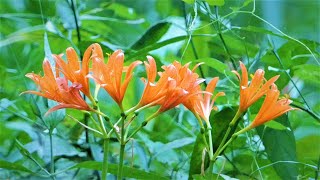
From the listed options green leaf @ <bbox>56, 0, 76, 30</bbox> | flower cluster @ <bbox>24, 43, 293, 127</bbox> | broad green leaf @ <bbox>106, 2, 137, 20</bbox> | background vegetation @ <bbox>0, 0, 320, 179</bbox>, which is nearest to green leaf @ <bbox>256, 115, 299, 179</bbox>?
background vegetation @ <bbox>0, 0, 320, 179</bbox>

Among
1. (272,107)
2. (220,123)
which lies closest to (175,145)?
(220,123)

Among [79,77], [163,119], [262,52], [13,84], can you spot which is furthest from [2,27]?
[79,77]

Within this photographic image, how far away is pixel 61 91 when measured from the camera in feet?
1.50

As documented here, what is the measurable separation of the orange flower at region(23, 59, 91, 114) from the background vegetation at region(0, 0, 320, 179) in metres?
0.08

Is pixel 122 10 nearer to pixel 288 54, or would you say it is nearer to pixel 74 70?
pixel 288 54

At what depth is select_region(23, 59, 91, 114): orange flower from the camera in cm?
46

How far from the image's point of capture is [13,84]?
0.88 meters

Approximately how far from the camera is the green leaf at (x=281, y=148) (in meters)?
0.58

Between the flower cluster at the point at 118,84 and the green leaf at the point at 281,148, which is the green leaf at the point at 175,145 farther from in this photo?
the flower cluster at the point at 118,84

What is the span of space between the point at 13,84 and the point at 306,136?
37cm

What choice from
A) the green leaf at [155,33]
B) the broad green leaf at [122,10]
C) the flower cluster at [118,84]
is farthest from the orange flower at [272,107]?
the broad green leaf at [122,10]

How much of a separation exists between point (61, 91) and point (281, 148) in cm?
22

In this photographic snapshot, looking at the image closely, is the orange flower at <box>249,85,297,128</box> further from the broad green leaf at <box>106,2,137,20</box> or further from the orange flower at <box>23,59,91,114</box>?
the broad green leaf at <box>106,2,137,20</box>

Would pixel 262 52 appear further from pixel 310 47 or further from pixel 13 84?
pixel 13 84
